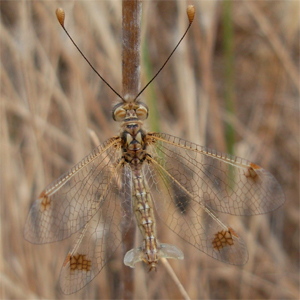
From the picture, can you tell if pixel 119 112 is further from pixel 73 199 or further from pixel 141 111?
pixel 73 199

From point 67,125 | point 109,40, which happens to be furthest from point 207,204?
point 67,125

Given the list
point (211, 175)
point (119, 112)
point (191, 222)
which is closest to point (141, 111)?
point (119, 112)

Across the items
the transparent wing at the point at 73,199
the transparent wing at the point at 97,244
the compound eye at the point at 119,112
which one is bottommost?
the transparent wing at the point at 97,244

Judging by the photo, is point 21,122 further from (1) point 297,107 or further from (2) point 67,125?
(1) point 297,107

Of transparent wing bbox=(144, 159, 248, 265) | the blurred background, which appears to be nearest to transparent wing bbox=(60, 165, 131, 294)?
transparent wing bbox=(144, 159, 248, 265)

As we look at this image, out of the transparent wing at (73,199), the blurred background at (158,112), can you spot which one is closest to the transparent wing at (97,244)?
the transparent wing at (73,199)

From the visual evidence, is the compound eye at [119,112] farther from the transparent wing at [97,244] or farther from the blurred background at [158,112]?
the blurred background at [158,112]

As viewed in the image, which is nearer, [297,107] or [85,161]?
[85,161]
